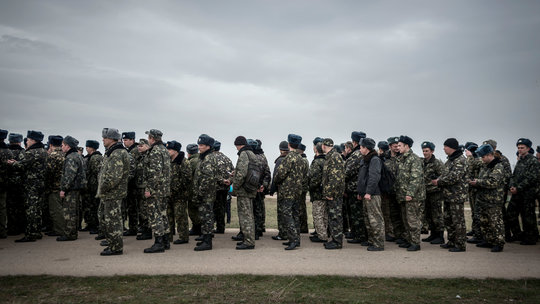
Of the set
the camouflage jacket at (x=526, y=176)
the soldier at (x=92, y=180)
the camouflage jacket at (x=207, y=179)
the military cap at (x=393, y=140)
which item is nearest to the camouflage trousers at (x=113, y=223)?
the camouflage jacket at (x=207, y=179)

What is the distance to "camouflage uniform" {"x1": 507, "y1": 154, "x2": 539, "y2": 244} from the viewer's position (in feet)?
29.3

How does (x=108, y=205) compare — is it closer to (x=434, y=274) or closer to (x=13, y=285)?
(x=13, y=285)

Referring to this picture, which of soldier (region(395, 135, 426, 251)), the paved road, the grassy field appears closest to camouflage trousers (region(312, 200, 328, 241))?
the paved road

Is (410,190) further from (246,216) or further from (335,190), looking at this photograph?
(246,216)

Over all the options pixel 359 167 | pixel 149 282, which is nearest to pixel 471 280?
pixel 359 167

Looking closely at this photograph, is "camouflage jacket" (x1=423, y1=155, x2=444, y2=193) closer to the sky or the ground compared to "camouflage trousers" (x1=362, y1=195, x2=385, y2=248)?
closer to the sky

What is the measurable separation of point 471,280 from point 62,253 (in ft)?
27.0

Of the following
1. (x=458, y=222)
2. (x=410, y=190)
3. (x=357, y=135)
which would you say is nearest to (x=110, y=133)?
(x=357, y=135)

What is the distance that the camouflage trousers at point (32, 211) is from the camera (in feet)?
28.5

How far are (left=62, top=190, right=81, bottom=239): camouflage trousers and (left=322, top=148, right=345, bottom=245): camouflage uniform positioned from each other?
6428 millimetres

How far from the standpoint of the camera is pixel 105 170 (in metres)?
7.33

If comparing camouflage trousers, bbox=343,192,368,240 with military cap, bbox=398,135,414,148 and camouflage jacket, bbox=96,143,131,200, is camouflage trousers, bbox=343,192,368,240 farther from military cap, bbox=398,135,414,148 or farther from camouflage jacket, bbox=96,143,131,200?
camouflage jacket, bbox=96,143,131,200

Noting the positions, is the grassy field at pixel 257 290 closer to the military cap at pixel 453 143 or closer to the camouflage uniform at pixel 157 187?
the camouflage uniform at pixel 157 187

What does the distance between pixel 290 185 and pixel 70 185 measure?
564cm
